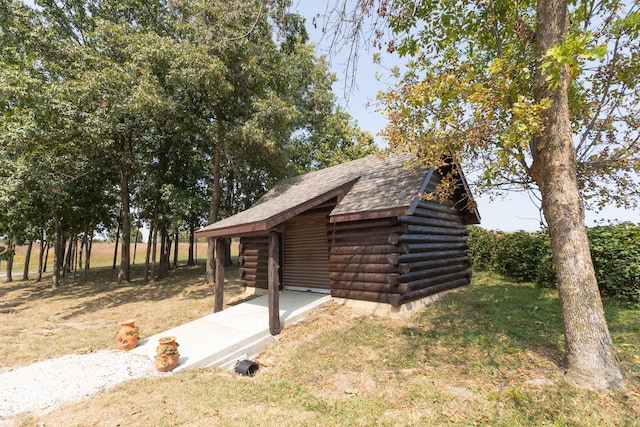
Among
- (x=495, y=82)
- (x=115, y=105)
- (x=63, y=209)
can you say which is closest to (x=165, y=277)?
(x=63, y=209)

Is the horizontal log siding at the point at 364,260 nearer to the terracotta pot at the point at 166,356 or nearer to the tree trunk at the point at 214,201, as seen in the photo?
the terracotta pot at the point at 166,356

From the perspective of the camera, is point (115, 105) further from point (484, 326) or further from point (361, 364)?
point (484, 326)

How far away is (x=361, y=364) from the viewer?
17.8ft

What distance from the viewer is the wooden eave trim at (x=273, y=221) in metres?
7.07

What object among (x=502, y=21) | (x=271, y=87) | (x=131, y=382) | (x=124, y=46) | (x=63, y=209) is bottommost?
(x=131, y=382)

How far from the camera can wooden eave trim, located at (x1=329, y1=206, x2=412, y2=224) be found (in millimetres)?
7266

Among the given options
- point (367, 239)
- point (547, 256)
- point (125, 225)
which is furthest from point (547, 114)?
point (125, 225)

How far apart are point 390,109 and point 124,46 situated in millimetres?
15248

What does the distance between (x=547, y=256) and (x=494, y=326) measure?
19.1 ft

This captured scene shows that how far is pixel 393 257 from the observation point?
24.8ft

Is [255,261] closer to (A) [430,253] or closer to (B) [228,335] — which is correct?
(B) [228,335]

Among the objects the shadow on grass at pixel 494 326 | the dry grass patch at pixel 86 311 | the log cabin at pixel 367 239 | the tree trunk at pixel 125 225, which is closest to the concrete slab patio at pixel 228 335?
the log cabin at pixel 367 239

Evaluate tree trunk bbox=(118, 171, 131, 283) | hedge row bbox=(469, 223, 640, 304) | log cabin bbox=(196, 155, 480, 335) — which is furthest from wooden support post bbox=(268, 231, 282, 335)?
tree trunk bbox=(118, 171, 131, 283)

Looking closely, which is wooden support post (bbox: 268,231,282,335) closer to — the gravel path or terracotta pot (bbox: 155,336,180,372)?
terracotta pot (bbox: 155,336,180,372)
